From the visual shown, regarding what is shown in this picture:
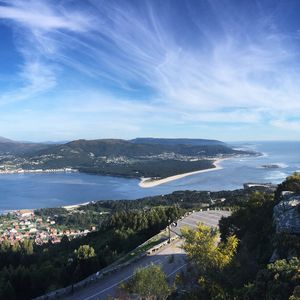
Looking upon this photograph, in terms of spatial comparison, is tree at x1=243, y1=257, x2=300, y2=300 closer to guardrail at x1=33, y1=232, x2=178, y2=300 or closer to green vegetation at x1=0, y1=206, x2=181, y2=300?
guardrail at x1=33, y1=232, x2=178, y2=300

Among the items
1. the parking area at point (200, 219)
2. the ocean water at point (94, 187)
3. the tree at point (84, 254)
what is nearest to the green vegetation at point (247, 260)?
the tree at point (84, 254)

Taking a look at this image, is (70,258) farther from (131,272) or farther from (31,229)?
(31,229)

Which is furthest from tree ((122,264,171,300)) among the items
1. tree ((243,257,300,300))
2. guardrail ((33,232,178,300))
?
guardrail ((33,232,178,300))

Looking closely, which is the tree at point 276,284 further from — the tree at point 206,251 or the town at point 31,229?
the town at point 31,229

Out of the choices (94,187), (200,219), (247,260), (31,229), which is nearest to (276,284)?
(247,260)

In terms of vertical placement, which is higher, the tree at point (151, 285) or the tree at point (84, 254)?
the tree at point (151, 285)

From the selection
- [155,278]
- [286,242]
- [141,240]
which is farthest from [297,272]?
[141,240]

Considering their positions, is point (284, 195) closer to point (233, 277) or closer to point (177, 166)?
point (233, 277)

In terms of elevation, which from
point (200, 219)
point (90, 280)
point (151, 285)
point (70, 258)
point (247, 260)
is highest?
point (247, 260)

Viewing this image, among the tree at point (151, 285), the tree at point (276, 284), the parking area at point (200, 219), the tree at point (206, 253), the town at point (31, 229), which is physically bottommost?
the town at point (31, 229)
